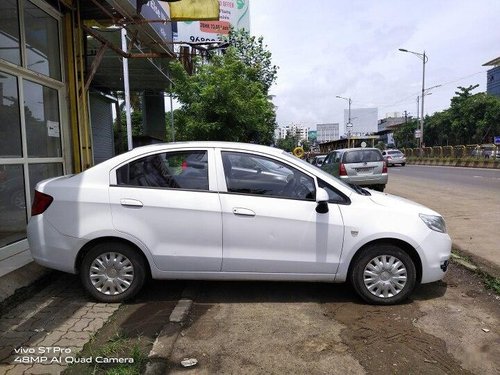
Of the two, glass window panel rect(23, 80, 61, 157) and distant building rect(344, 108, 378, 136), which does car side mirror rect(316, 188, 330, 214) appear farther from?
distant building rect(344, 108, 378, 136)

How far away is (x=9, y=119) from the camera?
19.7 ft

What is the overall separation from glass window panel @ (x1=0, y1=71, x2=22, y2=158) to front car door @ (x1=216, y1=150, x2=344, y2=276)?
133 inches

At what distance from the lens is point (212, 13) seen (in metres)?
8.55

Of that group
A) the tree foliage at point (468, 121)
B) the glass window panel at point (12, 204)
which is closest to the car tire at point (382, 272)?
the glass window panel at point (12, 204)

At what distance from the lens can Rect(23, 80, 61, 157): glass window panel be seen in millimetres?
6410

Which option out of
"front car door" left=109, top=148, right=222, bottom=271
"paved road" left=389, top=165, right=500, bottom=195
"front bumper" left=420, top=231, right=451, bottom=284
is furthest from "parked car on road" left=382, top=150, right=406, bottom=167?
"front car door" left=109, top=148, right=222, bottom=271

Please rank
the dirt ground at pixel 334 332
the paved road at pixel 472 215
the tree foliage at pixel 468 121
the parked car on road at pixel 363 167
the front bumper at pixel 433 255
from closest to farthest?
1. the dirt ground at pixel 334 332
2. the front bumper at pixel 433 255
3. the paved road at pixel 472 215
4. the parked car on road at pixel 363 167
5. the tree foliage at pixel 468 121

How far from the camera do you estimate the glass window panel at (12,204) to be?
19.2 ft

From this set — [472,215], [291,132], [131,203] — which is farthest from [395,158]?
[291,132]

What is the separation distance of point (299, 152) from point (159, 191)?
60.9 ft

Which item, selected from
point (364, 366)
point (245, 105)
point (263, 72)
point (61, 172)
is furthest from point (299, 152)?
point (364, 366)

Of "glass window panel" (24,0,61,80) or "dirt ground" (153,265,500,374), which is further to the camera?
"glass window panel" (24,0,61,80)

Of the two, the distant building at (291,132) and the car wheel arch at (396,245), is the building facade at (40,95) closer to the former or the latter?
the car wheel arch at (396,245)

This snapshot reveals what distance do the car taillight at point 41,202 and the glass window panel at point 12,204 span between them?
1.59 m
